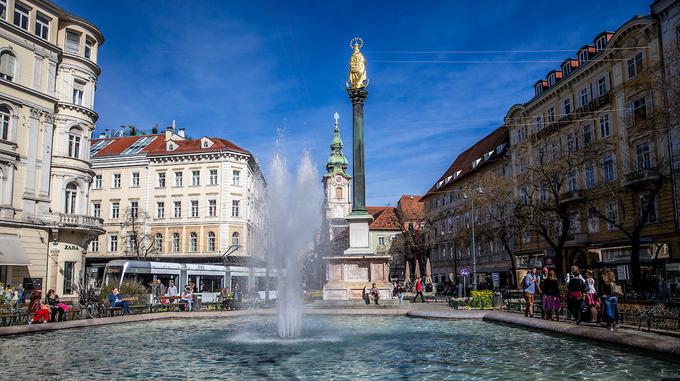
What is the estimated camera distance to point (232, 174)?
5947cm

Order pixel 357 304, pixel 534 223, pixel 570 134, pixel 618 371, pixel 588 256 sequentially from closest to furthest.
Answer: pixel 618 371 < pixel 357 304 < pixel 534 223 < pixel 588 256 < pixel 570 134

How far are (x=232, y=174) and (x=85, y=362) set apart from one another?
4952 cm

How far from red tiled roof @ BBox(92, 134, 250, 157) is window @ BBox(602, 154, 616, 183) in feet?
119

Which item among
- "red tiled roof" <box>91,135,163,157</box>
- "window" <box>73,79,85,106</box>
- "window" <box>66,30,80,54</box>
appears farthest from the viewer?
"red tiled roof" <box>91,135,163,157</box>

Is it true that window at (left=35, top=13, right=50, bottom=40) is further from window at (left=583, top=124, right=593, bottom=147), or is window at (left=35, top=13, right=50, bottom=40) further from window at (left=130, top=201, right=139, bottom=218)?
window at (left=583, top=124, right=593, bottom=147)

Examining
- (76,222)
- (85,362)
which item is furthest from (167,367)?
(76,222)

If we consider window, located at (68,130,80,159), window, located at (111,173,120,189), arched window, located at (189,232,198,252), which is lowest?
arched window, located at (189,232,198,252)

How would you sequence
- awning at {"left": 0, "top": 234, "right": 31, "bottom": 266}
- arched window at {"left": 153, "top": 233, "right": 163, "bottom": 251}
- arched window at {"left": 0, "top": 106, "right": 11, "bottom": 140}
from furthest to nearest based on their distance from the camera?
arched window at {"left": 153, "top": 233, "right": 163, "bottom": 251} < arched window at {"left": 0, "top": 106, "right": 11, "bottom": 140} < awning at {"left": 0, "top": 234, "right": 31, "bottom": 266}

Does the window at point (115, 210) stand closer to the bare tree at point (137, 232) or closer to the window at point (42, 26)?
the bare tree at point (137, 232)

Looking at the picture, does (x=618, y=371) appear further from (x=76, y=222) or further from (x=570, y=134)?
(x=570, y=134)

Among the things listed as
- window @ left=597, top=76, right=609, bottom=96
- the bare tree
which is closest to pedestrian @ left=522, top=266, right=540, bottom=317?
window @ left=597, top=76, right=609, bottom=96

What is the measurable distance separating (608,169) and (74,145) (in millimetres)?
37905

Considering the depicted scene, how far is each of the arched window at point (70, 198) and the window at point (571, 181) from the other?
121ft

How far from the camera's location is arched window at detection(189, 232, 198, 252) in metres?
58.3
